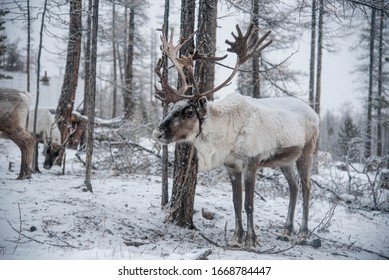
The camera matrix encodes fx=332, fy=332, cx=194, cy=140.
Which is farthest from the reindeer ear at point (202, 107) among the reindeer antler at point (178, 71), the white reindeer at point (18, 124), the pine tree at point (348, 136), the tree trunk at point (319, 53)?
the pine tree at point (348, 136)

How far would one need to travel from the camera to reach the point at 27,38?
4.72 m

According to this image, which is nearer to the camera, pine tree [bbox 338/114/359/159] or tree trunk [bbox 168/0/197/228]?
tree trunk [bbox 168/0/197/228]

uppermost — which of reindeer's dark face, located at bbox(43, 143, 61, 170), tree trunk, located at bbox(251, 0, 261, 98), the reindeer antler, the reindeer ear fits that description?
tree trunk, located at bbox(251, 0, 261, 98)

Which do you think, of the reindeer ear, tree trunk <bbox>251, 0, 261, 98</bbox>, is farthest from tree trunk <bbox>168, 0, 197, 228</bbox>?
tree trunk <bbox>251, 0, 261, 98</bbox>

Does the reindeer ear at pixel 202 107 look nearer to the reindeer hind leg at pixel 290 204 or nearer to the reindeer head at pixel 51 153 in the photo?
the reindeer hind leg at pixel 290 204

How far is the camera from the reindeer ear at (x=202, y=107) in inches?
150

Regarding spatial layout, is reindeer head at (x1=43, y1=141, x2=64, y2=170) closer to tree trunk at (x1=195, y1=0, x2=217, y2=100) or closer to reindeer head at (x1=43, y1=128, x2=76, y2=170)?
reindeer head at (x1=43, y1=128, x2=76, y2=170)

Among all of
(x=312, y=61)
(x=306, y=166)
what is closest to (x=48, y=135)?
(x=306, y=166)

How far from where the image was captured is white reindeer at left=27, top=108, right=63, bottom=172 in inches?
303

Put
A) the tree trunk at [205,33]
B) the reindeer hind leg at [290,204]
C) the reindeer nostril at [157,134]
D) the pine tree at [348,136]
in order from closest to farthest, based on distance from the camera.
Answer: the reindeer nostril at [157,134] < the tree trunk at [205,33] < the reindeer hind leg at [290,204] < the pine tree at [348,136]

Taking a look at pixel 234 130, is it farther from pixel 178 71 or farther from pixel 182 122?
pixel 178 71

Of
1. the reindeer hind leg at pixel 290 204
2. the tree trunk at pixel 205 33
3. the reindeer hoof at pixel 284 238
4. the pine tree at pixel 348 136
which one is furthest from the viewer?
the pine tree at pixel 348 136

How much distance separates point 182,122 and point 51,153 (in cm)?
511

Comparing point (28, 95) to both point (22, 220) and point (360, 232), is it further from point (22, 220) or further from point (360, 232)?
point (360, 232)
